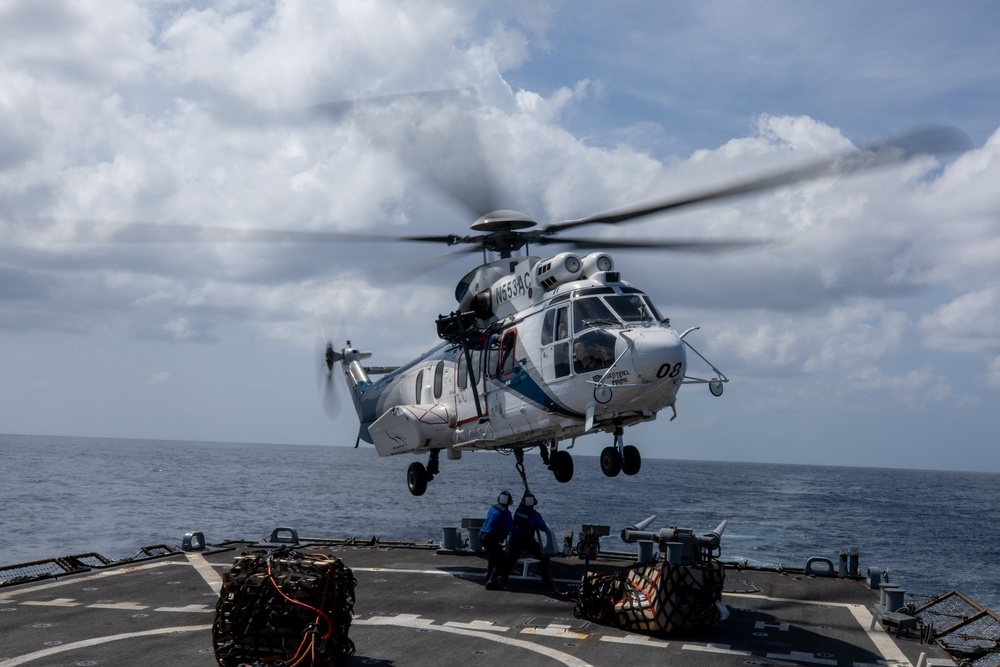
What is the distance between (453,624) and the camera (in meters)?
13.9

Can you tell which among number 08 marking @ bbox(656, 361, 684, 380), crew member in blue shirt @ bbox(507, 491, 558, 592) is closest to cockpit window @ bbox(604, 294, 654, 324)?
number 08 marking @ bbox(656, 361, 684, 380)

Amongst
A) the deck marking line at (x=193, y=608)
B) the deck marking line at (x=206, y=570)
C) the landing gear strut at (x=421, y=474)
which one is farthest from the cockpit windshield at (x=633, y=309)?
the deck marking line at (x=206, y=570)

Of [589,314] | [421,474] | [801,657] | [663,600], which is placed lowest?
[801,657]

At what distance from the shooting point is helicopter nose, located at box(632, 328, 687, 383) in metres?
14.3

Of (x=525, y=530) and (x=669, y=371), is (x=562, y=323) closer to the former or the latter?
(x=669, y=371)

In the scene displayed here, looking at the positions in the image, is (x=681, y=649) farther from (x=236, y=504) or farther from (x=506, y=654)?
(x=236, y=504)

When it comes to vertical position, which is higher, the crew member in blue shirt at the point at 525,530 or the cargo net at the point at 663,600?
the crew member in blue shirt at the point at 525,530

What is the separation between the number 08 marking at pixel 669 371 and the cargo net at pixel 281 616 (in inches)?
249

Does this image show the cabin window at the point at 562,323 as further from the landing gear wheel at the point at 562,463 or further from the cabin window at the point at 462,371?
the landing gear wheel at the point at 562,463

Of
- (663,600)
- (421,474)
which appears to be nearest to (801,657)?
(663,600)

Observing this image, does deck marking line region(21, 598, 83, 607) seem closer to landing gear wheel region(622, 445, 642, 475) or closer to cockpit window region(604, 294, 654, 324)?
landing gear wheel region(622, 445, 642, 475)

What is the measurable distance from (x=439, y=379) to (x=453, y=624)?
7507 millimetres

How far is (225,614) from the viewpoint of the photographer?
10.5 metres

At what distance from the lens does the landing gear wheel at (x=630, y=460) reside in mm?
15567
